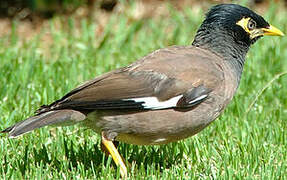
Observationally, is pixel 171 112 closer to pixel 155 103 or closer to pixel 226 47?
pixel 155 103

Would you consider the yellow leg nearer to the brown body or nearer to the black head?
the brown body

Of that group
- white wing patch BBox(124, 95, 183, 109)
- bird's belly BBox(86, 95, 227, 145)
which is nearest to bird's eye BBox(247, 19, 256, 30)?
bird's belly BBox(86, 95, 227, 145)

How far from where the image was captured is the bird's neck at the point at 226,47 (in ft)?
18.6

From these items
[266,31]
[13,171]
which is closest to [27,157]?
[13,171]

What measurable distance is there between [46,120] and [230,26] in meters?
1.89

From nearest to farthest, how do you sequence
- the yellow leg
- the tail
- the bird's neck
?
the tail → the yellow leg → the bird's neck

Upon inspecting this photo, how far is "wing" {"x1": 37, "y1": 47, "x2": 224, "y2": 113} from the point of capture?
16.5 feet

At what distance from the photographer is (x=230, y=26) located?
572 centimetres

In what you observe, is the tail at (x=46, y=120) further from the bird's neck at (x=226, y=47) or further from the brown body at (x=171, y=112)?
the bird's neck at (x=226, y=47)

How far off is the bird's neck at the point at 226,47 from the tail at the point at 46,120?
1.40 m

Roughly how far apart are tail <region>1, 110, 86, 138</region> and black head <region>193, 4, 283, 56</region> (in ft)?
4.77

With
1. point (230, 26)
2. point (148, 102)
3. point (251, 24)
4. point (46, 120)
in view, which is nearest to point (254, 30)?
point (251, 24)

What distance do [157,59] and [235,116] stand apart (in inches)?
59.1

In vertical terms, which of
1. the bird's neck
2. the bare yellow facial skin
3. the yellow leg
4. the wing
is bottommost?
the yellow leg
